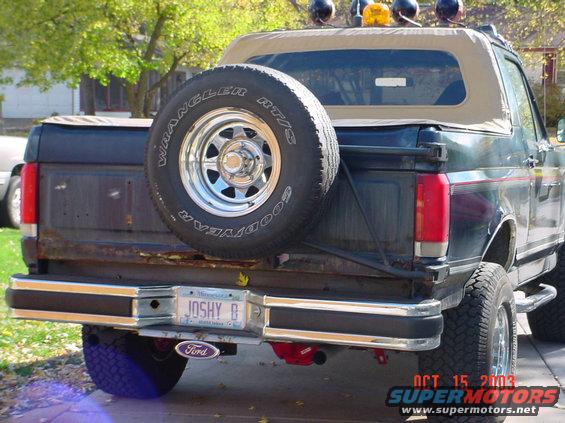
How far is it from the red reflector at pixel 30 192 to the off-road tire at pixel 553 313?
394cm

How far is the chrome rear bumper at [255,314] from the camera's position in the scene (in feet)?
13.4

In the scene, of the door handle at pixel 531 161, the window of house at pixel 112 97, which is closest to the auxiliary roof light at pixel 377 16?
the door handle at pixel 531 161

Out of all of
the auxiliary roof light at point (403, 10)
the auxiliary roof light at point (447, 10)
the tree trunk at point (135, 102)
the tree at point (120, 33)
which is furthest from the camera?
the tree trunk at point (135, 102)

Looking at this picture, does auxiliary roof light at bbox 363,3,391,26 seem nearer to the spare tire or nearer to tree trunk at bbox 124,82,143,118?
the spare tire

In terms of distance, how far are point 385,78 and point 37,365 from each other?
2.91 meters

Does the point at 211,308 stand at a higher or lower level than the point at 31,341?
higher

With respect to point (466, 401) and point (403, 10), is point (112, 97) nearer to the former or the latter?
point (403, 10)

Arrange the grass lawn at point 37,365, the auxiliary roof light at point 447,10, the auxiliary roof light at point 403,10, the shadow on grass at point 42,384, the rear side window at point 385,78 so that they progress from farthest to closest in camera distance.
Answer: the auxiliary roof light at point 403,10 < the auxiliary roof light at point 447,10 < the rear side window at point 385,78 < the grass lawn at point 37,365 < the shadow on grass at point 42,384

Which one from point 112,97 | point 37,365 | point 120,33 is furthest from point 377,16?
point 112,97

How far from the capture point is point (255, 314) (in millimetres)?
4332

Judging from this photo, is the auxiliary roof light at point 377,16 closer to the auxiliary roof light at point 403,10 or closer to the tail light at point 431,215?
the auxiliary roof light at point 403,10

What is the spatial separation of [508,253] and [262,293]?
5.64 feet

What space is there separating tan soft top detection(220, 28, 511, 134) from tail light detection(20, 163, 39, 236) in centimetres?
186

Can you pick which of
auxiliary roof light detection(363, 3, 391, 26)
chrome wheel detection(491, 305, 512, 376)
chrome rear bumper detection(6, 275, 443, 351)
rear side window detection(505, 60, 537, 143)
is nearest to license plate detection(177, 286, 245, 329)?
chrome rear bumper detection(6, 275, 443, 351)
